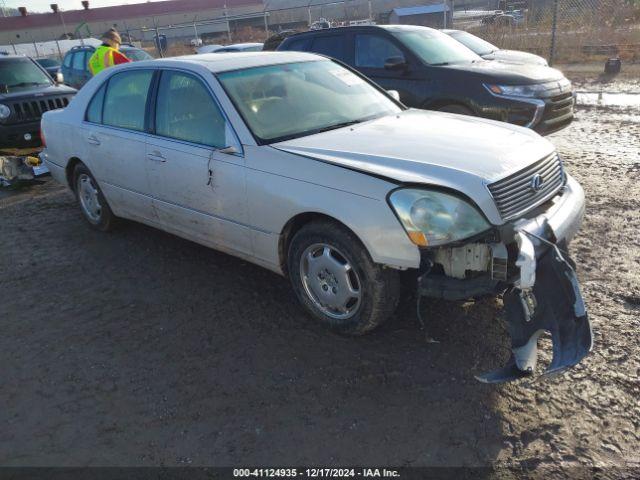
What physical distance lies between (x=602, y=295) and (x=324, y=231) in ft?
6.53

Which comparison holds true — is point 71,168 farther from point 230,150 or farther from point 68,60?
point 68,60

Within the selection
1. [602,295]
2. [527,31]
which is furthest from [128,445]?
[527,31]

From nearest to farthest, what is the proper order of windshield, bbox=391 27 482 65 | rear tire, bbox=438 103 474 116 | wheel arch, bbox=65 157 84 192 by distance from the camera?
1. wheel arch, bbox=65 157 84 192
2. rear tire, bbox=438 103 474 116
3. windshield, bbox=391 27 482 65

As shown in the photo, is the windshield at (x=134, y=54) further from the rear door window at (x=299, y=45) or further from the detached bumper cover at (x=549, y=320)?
the detached bumper cover at (x=549, y=320)

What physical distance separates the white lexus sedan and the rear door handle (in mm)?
23

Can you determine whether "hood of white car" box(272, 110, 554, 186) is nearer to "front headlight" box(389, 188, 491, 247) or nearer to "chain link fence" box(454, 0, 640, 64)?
"front headlight" box(389, 188, 491, 247)

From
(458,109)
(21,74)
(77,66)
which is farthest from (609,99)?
(77,66)

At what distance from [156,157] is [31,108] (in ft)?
19.5

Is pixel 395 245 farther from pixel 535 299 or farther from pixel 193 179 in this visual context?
pixel 193 179

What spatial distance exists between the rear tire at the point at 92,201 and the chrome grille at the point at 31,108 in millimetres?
4097

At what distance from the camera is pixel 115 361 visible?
10.9 feet

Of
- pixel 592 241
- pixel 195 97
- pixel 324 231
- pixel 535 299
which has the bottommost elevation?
pixel 592 241

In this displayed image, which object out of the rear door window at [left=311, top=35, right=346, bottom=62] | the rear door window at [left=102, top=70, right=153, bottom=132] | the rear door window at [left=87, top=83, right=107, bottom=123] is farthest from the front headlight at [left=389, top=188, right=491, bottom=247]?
the rear door window at [left=311, top=35, right=346, bottom=62]

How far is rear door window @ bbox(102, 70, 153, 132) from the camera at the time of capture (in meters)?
4.43
